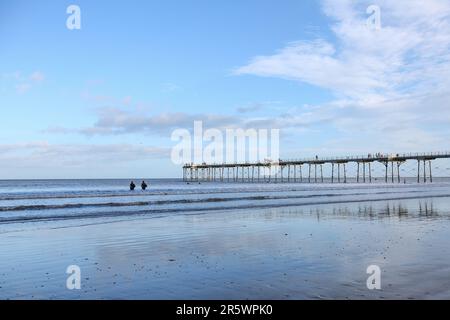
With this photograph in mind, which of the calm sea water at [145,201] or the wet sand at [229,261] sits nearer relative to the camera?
the wet sand at [229,261]

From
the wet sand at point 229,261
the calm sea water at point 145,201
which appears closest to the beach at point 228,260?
the wet sand at point 229,261

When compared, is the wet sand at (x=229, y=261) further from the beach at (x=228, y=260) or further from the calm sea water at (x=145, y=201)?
the calm sea water at (x=145, y=201)

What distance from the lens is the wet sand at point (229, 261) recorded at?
691 centimetres

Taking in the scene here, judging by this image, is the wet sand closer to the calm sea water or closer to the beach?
the beach

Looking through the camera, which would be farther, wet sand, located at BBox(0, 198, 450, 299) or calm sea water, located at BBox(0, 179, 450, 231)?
calm sea water, located at BBox(0, 179, 450, 231)

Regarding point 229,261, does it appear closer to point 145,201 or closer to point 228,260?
point 228,260

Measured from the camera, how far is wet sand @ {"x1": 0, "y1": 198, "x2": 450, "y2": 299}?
22.7ft

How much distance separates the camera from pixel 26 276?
8.14 meters

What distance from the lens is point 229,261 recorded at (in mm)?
9445

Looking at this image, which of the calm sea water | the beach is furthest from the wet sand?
the calm sea water
